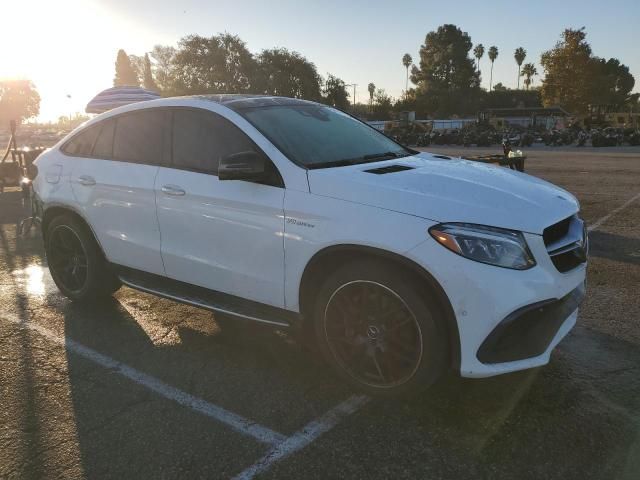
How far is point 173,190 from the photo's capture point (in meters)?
3.77

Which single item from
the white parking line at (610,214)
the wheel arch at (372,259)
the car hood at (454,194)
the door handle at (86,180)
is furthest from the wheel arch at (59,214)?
the white parking line at (610,214)

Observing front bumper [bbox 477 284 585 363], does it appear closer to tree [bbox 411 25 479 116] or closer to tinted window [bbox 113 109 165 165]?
tinted window [bbox 113 109 165 165]

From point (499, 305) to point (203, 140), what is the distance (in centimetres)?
229

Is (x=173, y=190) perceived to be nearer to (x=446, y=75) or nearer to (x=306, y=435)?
(x=306, y=435)

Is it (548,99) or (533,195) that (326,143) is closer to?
(533,195)

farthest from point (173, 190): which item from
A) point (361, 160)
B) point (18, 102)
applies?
point (18, 102)

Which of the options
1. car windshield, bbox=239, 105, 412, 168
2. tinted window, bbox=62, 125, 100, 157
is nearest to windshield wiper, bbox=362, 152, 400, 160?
car windshield, bbox=239, 105, 412, 168

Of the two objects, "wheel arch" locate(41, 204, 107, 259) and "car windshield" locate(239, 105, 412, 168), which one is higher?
"car windshield" locate(239, 105, 412, 168)

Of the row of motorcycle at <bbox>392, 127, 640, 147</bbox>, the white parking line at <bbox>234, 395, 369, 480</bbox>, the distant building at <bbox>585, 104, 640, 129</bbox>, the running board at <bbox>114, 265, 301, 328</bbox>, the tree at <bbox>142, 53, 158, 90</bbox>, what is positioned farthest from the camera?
the tree at <bbox>142, 53, 158, 90</bbox>

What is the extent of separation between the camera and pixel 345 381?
3225 mm

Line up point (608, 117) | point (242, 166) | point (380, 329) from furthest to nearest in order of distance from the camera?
point (608, 117)
point (242, 166)
point (380, 329)

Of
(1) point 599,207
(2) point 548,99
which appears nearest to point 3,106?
(2) point 548,99

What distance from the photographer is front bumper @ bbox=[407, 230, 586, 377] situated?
8.55 feet

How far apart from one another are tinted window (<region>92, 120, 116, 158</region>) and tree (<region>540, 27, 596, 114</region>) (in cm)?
6715
